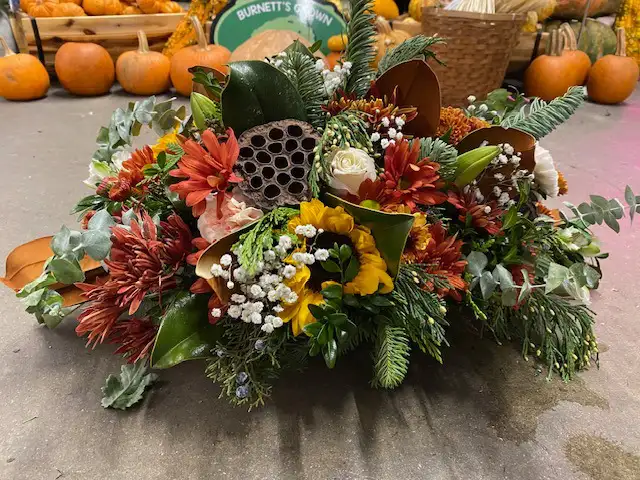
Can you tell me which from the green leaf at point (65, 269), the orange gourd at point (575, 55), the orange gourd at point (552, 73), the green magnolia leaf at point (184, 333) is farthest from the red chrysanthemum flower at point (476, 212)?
the orange gourd at point (575, 55)

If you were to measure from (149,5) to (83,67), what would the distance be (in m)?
0.45

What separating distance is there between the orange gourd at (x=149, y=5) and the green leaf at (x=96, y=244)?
6.72ft

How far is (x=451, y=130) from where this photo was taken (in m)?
0.64

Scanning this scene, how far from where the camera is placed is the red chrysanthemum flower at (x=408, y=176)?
57 centimetres

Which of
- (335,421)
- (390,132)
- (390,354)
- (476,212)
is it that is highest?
(390,132)

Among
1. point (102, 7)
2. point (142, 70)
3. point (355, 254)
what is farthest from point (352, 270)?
point (102, 7)

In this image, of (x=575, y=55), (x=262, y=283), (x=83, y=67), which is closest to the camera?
(x=262, y=283)

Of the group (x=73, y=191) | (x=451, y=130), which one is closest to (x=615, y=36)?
(x=451, y=130)


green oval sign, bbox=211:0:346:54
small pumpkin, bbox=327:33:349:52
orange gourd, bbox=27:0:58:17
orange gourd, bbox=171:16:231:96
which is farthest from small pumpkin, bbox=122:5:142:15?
small pumpkin, bbox=327:33:349:52

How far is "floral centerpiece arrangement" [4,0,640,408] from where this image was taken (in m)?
0.54

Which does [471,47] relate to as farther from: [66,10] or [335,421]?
[66,10]

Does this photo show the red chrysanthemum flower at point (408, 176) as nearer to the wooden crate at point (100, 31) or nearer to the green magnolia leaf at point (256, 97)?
the green magnolia leaf at point (256, 97)

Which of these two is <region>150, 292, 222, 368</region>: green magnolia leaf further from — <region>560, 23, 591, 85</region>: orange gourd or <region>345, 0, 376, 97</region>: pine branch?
<region>560, 23, 591, 85</region>: orange gourd

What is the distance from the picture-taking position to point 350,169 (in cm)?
56
